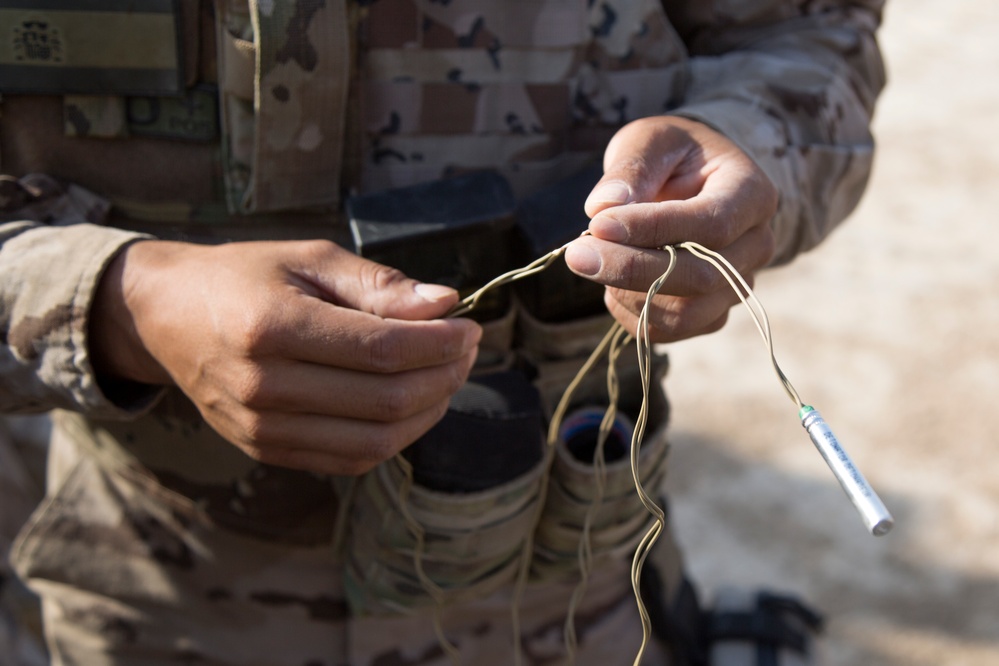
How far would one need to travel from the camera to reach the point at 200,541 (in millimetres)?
1387

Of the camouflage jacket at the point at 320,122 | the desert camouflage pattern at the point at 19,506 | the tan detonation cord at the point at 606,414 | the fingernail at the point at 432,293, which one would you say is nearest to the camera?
the tan detonation cord at the point at 606,414

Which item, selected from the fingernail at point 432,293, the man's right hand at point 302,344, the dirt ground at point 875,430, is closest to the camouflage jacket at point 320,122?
the man's right hand at point 302,344

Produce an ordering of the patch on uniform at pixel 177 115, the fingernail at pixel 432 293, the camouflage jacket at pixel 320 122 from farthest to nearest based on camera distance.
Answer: the patch on uniform at pixel 177 115, the camouflage jacket at pixel 320 122, the fingernail at pixel 432 293

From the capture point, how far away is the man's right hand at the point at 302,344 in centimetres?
92

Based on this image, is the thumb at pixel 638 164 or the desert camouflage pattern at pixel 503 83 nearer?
the thumb at pixel 638 164

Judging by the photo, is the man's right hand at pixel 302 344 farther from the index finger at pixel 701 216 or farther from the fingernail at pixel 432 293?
the index finger at pixel 701 216

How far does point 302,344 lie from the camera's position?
913mm

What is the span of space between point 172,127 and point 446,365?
545 millimetres

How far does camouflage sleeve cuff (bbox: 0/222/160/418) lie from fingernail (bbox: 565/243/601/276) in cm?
52

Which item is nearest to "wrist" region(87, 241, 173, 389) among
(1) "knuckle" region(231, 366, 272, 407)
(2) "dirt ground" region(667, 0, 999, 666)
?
(1) "knuckle" region(231, 366, 272, 407)

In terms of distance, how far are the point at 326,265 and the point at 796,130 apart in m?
0.75

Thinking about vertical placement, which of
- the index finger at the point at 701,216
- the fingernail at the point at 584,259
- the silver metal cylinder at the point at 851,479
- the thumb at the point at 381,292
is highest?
the index finger at the point at 701,216

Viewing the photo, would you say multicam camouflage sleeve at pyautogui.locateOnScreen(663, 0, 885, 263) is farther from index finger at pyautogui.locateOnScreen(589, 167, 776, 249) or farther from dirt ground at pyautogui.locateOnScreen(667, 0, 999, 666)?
dirt ground at pyautogui.locateOnScreen(667, 0, 999, 666)

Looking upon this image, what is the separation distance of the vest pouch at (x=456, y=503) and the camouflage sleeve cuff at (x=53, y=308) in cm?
35
